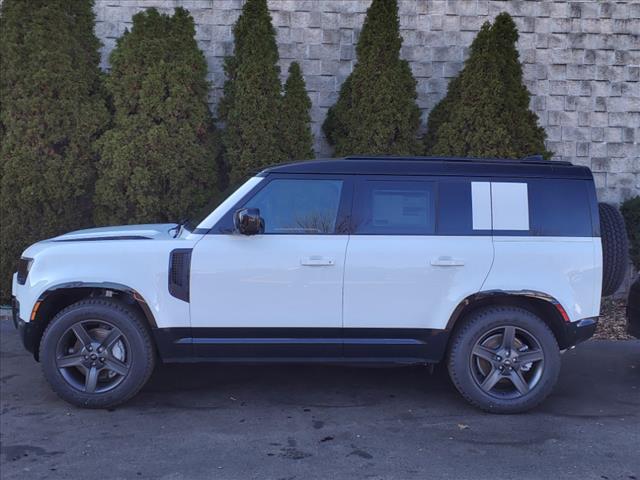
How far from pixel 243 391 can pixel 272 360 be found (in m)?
0.67

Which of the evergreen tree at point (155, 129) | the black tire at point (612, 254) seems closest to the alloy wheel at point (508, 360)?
the black tire at point (612, 254)

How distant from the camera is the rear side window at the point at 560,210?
16.5ft

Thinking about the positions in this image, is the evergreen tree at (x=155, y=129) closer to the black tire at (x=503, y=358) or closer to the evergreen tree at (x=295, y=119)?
the evergreen tree at (x=295, y=119)

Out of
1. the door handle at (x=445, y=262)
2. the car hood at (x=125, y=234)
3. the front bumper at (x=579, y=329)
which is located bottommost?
the front bumper at (x=579, y=329)

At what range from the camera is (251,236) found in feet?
16.2

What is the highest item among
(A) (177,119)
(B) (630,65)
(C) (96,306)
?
(B) (630,65)

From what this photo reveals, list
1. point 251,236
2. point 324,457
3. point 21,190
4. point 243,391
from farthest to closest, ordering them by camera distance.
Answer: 1. point 21,190
2. point 243,391
3. point 251,236
4. point 324,457

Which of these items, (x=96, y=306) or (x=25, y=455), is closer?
(x=25, y=455)

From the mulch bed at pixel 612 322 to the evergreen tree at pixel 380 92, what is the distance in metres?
3.03

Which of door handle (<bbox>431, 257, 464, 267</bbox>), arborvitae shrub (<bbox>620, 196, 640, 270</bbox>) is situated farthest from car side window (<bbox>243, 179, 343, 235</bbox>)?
arborvitae shrub (<bbox>620, 196, 640, 270</bbox>)

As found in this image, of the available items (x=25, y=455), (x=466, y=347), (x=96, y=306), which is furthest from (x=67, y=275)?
(x=466, y=347)

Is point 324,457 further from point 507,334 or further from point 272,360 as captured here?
point 507,334

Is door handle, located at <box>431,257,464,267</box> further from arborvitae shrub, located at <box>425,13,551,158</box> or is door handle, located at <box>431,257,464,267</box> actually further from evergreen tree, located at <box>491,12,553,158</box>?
evergreen tree, located at <box>491,12,553,158</box>

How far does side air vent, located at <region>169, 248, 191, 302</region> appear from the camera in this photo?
16.2 feet
